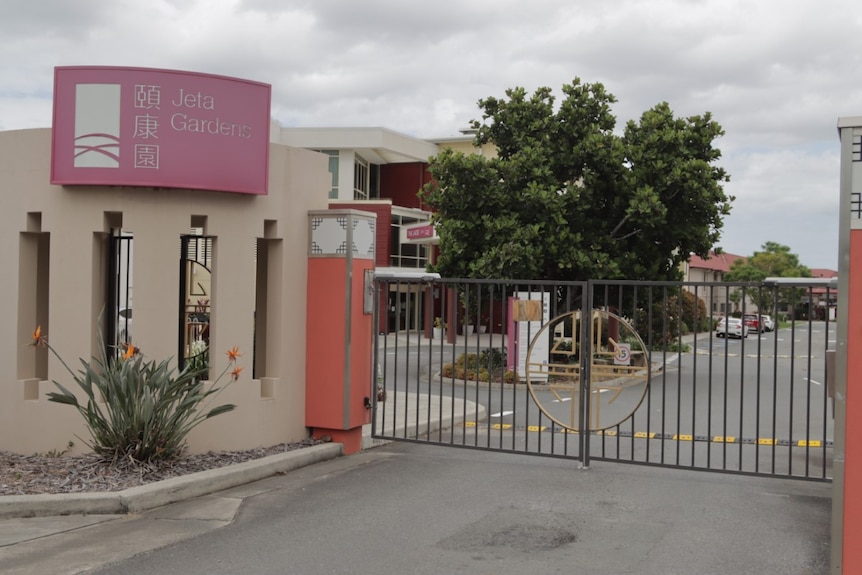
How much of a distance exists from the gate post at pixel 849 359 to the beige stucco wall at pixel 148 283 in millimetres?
6305

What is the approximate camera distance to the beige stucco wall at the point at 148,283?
9391mm

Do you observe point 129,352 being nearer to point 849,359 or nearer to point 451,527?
point 451,527

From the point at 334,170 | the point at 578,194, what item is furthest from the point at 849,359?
the point at 334,170

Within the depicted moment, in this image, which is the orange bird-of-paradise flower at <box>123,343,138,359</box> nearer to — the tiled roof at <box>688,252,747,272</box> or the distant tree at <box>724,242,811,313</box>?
the tiled roof at <box>688,252,747,272</box>

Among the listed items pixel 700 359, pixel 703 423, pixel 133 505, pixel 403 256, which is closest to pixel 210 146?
pixel 133 505

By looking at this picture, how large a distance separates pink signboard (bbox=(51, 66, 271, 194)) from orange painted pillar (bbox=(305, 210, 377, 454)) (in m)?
1.73

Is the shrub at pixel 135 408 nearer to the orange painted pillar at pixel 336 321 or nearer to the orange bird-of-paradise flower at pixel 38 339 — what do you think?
the orange bird-of-paradise flower at pixel 38 339

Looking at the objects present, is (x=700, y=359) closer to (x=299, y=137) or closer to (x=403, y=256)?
(x=403, y=256)

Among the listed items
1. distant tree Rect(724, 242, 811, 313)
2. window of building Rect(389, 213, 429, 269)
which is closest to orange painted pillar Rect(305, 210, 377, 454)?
window of building Rect(389, 213, 429, 269)

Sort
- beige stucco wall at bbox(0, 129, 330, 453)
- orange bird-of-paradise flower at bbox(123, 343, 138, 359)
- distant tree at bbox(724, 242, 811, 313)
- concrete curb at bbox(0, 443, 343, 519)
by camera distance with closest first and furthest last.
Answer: concrete curb at bbox(0, 443, 343, 519) < orange bird-of-paradise flower at bbox(123, 343, 138, 359) < beige stucco wall at bbox(0, 129, 330, 453) < distant tree at bbox(724, 242, 811, 313)

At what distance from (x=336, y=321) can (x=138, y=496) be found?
3.40m

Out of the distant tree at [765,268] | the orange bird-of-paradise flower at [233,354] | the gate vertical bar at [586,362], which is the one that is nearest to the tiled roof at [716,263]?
the distant tree at [765,268]

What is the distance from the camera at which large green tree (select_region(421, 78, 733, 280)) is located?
70.7 feet

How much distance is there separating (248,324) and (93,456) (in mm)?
2178
